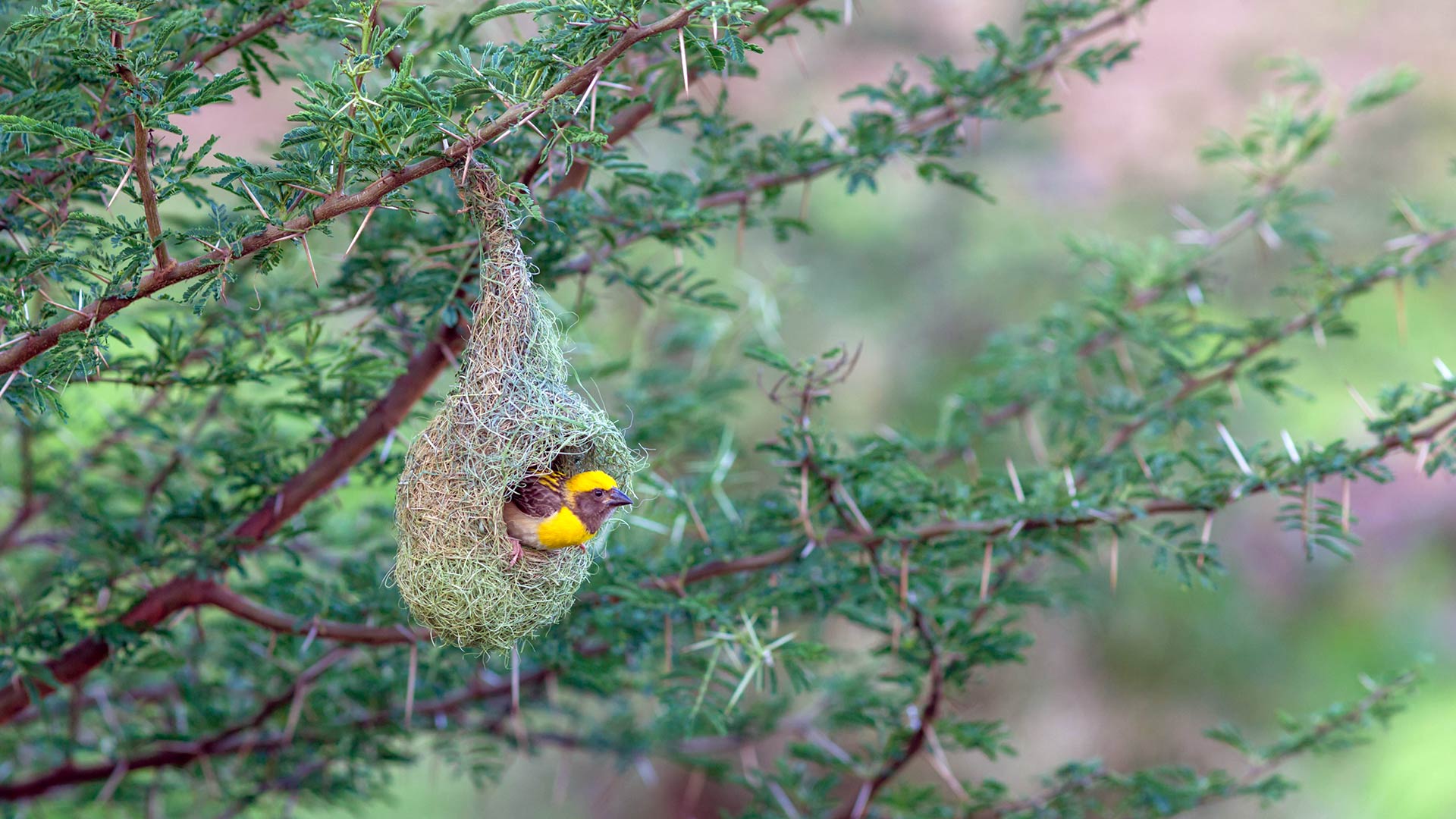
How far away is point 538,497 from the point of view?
98.3 inches

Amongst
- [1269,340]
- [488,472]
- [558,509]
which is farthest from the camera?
[1269,340]

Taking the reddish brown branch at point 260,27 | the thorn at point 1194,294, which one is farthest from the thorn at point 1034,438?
the reddish brown branch at point 260,27

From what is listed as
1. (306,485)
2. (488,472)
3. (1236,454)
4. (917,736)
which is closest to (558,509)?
(488,472)

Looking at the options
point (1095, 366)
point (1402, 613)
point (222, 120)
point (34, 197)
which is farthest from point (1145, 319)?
point (222, 120)

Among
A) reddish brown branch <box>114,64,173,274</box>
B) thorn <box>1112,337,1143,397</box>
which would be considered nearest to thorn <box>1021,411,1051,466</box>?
thorn <box>1112,337,1143,397</box>

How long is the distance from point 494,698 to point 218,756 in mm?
915

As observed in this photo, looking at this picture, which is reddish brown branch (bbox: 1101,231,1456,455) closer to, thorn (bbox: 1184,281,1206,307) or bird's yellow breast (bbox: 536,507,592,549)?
thorn (bbox: 1184,281,1206,307)

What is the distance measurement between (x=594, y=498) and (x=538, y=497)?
0.13 metres

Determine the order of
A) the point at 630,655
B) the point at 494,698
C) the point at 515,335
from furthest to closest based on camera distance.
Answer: the point at 494,698, the point at 630,655, the point at 515,335

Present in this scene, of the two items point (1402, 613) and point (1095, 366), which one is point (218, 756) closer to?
point (1095, 366)

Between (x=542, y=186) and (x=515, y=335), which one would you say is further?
(x=542, y=186)

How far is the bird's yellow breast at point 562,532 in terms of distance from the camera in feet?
7.88

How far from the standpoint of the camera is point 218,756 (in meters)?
3.64

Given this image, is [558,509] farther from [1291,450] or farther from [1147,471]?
[1291,450]
